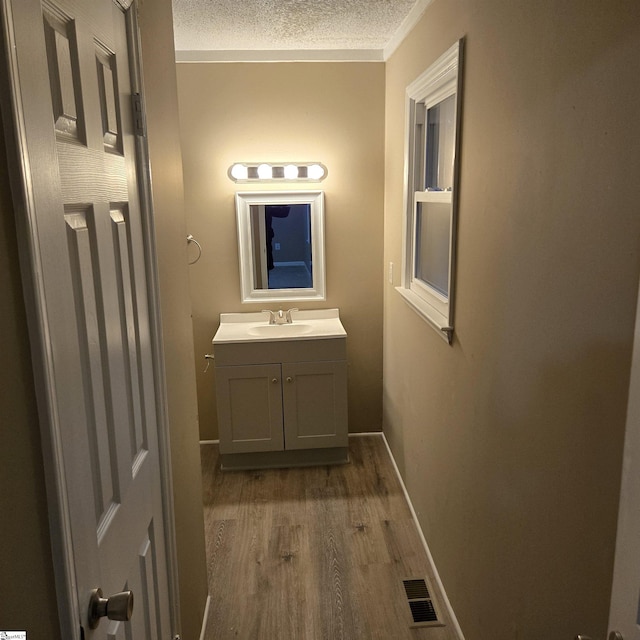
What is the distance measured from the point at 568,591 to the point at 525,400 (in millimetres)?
438

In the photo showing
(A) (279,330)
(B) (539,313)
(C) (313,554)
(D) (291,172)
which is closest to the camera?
(B) (539,313)

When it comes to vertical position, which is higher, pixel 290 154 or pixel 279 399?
pixel 290 154

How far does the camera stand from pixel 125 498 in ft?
3.75

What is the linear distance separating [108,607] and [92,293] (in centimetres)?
52

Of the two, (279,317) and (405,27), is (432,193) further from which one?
(279,317)

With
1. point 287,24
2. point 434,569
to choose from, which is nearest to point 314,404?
point 434,569

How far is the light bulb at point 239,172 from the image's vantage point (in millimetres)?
3285

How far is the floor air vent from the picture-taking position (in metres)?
2.14

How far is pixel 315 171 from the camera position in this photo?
10.9 ft

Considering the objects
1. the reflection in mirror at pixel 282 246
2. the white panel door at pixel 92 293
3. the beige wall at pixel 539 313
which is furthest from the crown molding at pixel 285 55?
the white panel door at pixel 92 293

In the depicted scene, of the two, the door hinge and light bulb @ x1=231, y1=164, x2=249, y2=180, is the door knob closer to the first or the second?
the door hinge

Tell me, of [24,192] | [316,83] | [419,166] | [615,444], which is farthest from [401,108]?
[24,192]

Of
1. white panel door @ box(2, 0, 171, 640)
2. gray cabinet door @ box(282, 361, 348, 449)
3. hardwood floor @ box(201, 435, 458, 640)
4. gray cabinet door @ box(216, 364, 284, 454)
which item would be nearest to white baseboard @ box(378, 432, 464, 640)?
hardwood floor @ box(201, 435, 458, 640)

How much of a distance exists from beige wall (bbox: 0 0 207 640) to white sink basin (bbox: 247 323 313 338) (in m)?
1.35
